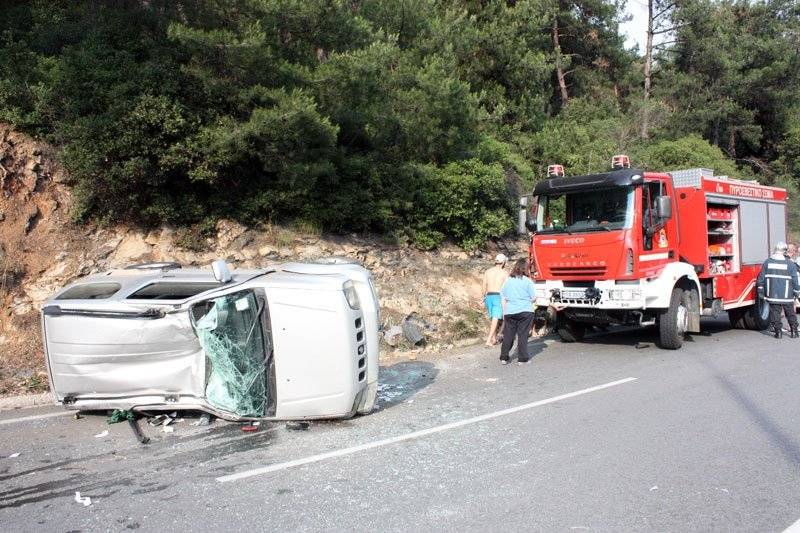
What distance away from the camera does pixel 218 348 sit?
6148 mm

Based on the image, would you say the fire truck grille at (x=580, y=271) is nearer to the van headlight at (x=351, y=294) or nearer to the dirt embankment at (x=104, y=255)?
the dirt embankment at (x=104, y=255)

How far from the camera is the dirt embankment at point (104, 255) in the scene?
9.82 m

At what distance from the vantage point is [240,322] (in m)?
6.16

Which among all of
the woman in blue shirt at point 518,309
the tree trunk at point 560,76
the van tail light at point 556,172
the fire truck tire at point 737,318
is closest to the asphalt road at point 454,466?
the woman in blue shirt at point 518,309

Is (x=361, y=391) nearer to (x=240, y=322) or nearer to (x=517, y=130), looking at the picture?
(x=240, y=322)

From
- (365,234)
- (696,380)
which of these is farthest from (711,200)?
(365,234)

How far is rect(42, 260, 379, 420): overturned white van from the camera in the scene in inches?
237

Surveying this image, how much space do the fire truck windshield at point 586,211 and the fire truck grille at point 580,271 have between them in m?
0.63

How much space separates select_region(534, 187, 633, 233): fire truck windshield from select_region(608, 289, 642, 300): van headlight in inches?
39.5

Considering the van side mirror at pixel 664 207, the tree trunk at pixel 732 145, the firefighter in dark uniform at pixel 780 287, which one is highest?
the tree trunk at pixel 732 145

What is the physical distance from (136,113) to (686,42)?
95.4 feet

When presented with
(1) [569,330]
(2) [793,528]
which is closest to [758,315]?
(1) [569,330]

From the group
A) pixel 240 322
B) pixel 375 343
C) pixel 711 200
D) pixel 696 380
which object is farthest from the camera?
pixel 711 200

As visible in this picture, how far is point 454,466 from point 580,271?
6.16m
